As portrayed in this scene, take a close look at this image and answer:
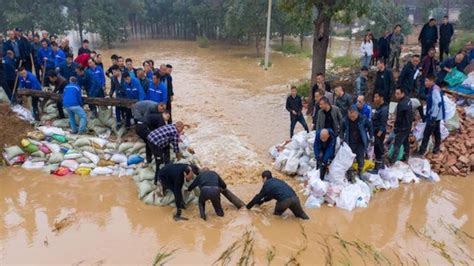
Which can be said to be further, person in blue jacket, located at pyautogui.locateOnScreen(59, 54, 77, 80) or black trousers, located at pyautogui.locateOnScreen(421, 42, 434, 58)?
black trousers, located at pyautogui.locateOnScreen(421, 42, 434, 58)

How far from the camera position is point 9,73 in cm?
888

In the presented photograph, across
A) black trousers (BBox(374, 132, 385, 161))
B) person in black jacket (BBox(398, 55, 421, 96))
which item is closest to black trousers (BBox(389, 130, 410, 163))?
black trousers (BBox(374, 132, 385, 161))

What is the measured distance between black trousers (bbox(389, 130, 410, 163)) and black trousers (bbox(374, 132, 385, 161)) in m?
0.29

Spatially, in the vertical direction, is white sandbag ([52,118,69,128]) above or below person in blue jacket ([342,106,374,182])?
below

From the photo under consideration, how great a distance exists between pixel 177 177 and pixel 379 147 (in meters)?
3.51

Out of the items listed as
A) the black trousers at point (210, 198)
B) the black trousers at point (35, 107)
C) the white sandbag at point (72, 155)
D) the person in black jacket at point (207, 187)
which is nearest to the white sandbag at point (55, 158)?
the white sandbag at point (72, 155)

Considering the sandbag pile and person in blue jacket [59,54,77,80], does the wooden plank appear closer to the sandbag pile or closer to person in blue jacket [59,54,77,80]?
person in blue jacket [59,54,77,80]

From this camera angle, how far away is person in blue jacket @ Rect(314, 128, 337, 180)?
21.0 ft

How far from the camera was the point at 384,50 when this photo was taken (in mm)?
10969

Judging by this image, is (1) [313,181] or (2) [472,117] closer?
(1) [313,181]

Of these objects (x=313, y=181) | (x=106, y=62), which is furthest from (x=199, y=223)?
(x=106, y=62)

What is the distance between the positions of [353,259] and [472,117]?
5416 mm

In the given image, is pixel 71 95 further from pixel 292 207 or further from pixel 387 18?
pixel 387 18

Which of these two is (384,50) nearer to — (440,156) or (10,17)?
(440,156)
